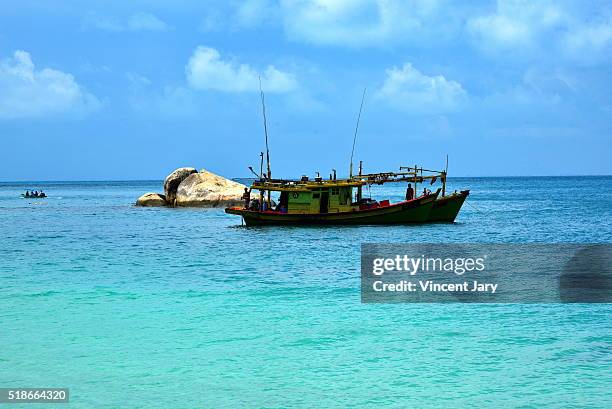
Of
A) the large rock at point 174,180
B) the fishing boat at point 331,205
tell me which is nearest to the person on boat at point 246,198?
the fishing boat at point 331,205

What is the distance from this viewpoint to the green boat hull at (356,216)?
36312 mm

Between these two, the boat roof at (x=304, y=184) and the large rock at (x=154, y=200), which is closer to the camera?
the boat roof at (x=304, y=184)

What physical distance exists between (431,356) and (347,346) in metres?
1.55

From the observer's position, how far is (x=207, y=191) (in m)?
57.3

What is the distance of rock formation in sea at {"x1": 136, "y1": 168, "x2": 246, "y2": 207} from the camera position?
57.1 metres

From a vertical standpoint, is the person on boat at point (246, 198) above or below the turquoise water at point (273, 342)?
above

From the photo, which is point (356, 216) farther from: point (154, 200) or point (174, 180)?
point (154, 200)

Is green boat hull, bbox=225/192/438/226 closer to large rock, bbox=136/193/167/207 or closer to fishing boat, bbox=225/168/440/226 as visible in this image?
fishing boat, bbox=225/168/440/226

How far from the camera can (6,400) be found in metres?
9.66

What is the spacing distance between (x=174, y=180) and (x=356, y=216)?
27553mm

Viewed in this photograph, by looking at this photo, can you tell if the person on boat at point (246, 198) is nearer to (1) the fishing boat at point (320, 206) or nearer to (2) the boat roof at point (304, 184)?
(1) the fishing boat at point (320, 206)

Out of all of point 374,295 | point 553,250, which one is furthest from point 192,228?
point 374,295

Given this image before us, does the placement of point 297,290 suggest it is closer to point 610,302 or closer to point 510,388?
point 610,302

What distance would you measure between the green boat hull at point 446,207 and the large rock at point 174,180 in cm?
2618
